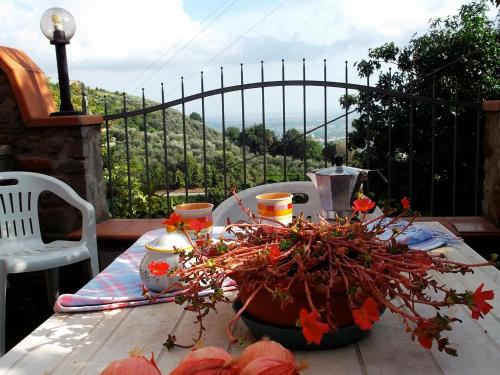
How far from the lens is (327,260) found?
2.54 feet

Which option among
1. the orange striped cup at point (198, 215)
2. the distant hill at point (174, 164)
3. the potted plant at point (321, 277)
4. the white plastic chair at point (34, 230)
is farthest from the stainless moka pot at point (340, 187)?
the distant hill at point (174, 164)

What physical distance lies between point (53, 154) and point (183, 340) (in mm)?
2444

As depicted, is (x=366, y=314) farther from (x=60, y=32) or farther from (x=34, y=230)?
(x=60, y=32)

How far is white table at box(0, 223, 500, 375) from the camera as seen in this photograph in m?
0.75

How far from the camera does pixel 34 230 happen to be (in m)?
2.82

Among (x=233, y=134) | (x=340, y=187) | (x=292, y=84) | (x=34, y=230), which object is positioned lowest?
(x=34, y=230)

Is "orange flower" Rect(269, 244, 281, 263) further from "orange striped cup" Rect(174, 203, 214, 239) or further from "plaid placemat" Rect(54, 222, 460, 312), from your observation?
"orange striped cup" Rect(174, 203, 214, 239)

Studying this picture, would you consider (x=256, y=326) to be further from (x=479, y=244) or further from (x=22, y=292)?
(x=22, y=292)

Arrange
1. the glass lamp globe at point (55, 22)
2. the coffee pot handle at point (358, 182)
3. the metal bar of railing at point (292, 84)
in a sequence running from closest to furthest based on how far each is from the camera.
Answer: the coffee pot handle at point (358, 182) → the metal bar of railing at point (292, 84) → the glass lamp globe at point (55, 22)

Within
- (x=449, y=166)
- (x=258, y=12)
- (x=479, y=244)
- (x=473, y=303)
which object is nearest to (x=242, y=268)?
(x=473, y=303)

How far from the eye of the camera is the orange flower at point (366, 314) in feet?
2.16

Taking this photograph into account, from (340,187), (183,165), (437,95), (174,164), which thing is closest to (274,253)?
(340,187)

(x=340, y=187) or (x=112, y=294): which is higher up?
(x=340, y=187)

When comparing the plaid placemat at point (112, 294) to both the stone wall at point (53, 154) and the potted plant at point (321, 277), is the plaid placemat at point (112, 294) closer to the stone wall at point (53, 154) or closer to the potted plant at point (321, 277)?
the potted plant at point (321, 277)
